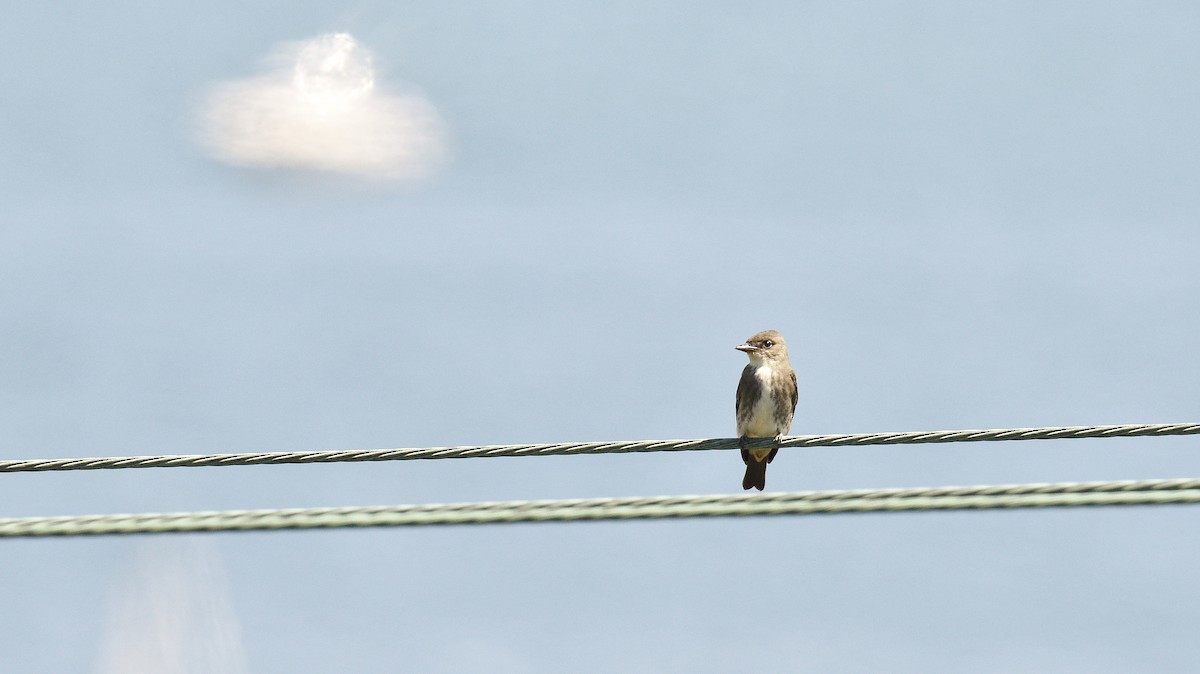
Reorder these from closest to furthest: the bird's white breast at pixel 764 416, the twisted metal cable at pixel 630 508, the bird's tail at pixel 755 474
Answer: the twisted metal cable at pixel 630 508 → the bird's white breast at pixel 764 416 → the bird's tail at pixel 755 474

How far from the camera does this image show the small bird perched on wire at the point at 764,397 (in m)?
14.9

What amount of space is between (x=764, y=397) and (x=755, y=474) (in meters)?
1.19

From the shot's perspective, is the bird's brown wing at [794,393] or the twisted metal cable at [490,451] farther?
the bird's brown wing at [794,393]

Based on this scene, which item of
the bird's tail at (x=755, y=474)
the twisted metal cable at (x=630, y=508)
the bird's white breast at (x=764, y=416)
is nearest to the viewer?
the twisted metal cable at (x=630, y=508)

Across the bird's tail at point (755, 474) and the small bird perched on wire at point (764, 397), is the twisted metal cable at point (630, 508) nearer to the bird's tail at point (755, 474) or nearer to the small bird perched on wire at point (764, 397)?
the small bird perched on wire at point (764, 397)

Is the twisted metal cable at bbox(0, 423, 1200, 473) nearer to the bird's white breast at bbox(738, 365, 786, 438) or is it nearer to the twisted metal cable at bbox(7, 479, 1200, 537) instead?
the twisted metal cable at bbox(7, 479, 1200, 537)

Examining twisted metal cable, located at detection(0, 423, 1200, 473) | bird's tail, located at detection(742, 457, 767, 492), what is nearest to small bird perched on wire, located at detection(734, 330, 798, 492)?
bird's tail, located at detection(742, 457, 767, 492)

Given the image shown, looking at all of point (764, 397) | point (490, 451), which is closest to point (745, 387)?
point (764, 397)

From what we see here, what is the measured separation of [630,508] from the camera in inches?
294

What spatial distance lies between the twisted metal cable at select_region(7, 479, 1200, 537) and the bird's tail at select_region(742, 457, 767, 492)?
820 cm

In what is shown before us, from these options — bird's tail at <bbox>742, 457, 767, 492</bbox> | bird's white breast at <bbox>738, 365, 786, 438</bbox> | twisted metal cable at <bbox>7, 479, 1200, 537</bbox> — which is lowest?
twisted metal cable at <bbox>7, 479, 1200, 537</bbox>

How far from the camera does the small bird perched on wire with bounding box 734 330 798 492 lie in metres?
14.9

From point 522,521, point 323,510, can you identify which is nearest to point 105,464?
point 323,510

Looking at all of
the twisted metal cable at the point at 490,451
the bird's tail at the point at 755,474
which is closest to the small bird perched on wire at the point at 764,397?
the bird's tail at the point at 755,474
